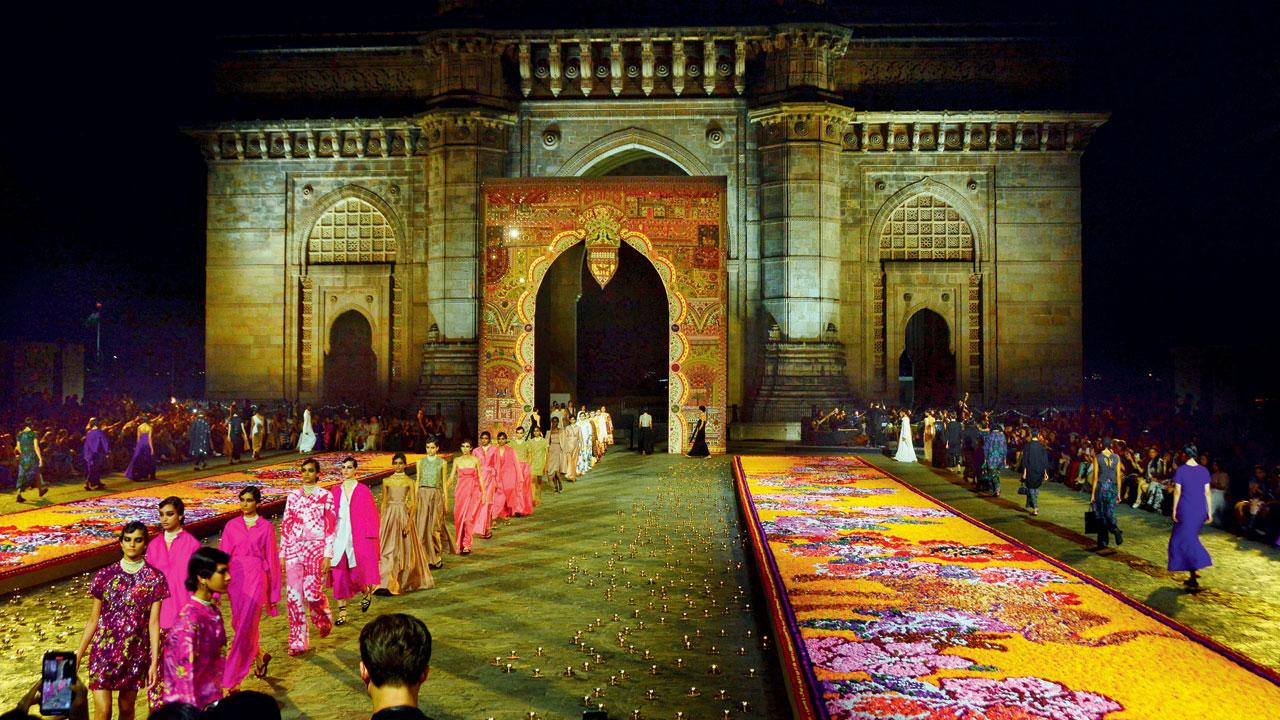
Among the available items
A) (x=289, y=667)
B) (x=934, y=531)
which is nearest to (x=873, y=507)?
(x=934, y=531)

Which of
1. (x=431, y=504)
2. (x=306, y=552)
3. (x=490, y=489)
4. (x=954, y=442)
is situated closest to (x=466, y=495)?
(x=490, y=489)

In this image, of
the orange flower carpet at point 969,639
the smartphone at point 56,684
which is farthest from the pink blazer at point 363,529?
the smartphone at point 56,684

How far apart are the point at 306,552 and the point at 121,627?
7.01 ft

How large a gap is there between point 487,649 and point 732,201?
20055 millimetres

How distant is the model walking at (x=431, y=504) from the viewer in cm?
952

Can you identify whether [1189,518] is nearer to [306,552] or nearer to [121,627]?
[306,552]

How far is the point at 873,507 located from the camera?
13.0 m

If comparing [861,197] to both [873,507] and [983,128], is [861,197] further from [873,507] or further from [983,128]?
[873,507]

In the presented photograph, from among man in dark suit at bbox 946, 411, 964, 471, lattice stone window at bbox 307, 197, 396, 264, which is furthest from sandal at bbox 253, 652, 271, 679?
lattice stone window at bbox 307, 197, 396, 264

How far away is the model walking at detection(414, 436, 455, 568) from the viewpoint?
952cm

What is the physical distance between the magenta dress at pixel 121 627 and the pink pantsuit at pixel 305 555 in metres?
1.81

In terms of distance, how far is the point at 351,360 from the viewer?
27750mm

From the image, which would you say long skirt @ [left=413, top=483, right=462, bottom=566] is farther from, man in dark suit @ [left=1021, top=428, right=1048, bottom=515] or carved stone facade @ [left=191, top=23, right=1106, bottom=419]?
carved stone facade @ [left=191, top=23, right=1106, bottom=419]

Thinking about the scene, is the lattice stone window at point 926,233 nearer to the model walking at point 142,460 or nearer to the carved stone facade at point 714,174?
the carved stone facade at point 714,174
